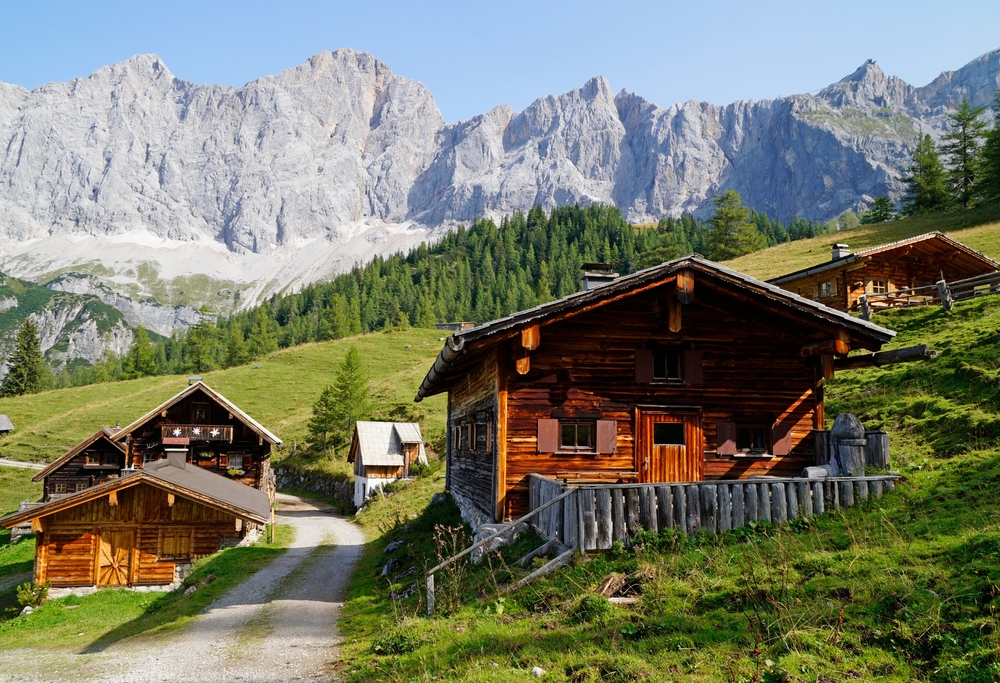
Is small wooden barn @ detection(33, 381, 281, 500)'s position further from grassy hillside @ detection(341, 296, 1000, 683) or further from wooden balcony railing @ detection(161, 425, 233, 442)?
grassy hillside @ detection(341, 296, 1000, 683)

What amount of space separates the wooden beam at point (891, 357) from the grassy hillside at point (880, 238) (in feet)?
144

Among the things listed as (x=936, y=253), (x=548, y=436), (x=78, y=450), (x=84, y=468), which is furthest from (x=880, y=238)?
(x=84, y=468)

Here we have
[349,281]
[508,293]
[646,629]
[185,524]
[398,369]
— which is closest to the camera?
[646,629]

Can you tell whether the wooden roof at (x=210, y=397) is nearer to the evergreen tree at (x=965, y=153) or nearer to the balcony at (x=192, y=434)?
the balcony at (x=192, y=434)

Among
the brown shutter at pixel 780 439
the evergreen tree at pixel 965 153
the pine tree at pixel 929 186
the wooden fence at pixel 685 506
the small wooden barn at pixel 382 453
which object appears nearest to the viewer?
the wooden fence at pixel 685 506

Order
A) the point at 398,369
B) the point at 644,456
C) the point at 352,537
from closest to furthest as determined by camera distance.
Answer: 1. the point at 644,456
2. the point at 352,537
3. the point at 398,369

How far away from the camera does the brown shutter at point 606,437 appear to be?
55.7ft

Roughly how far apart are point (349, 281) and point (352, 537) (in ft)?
519

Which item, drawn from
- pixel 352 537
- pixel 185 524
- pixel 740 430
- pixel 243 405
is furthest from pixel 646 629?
pixel 243 405

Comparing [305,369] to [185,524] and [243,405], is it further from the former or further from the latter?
[185,524]

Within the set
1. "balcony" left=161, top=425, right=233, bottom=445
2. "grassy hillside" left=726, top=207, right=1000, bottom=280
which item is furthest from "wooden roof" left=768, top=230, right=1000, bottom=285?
"balcony" left=161, top=425, right=233, bottom=445

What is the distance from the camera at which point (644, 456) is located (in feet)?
56.3

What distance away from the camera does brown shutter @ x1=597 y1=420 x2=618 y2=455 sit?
55.7 feet

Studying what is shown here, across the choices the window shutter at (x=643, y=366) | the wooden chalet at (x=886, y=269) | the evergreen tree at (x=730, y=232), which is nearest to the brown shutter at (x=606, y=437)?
the window shutter at (x=643, y=366)
